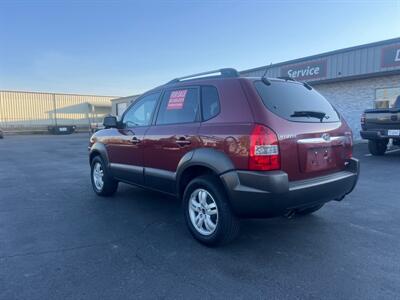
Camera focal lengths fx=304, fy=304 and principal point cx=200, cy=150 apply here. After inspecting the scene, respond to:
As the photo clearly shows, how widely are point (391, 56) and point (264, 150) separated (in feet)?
43.2

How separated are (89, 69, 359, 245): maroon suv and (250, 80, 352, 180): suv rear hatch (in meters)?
0.01

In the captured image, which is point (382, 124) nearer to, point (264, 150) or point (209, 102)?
point (209, 102)

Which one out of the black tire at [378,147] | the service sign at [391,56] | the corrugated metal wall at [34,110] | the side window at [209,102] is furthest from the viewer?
the corrugated metal wall at [34,110]

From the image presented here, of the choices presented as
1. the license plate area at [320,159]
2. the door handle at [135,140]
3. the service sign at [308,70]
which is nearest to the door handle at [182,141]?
the door handle at [135,140]

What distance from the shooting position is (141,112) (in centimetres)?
467

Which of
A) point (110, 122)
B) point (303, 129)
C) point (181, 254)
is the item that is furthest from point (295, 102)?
point (110, 122)

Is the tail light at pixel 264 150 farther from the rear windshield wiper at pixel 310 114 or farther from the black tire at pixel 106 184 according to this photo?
the black tire at pixel 106 184

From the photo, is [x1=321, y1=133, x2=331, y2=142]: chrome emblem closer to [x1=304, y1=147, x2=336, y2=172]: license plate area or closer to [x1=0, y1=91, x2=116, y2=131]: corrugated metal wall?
[x1=304, y1=147, x2=336, y2=172]: license plate area

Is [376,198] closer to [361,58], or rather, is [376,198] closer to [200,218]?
[200,218]

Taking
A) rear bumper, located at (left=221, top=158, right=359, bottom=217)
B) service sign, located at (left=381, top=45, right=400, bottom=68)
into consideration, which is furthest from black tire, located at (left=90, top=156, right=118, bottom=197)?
service sign, located at (left=381, top=45, right=400, bottom=68)

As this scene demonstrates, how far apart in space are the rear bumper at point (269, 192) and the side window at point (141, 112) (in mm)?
1874

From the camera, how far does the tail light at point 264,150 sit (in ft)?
9.22

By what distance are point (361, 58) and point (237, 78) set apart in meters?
13.2

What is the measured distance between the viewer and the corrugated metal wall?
3491 cm
